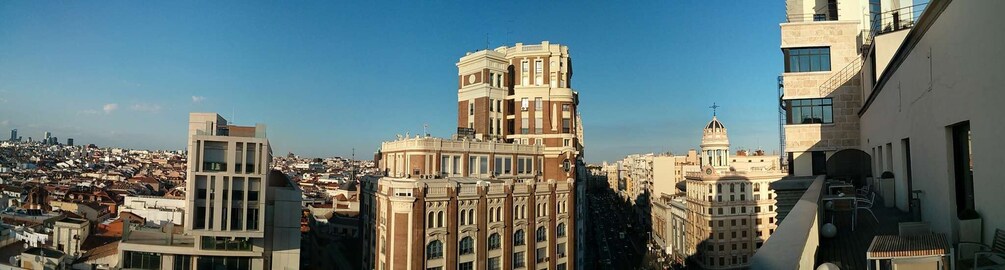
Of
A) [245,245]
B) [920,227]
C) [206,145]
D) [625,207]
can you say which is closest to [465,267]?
[245,245]

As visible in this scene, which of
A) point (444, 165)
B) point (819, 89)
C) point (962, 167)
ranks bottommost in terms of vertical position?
point (444, 165)


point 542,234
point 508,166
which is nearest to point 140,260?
point 508,166

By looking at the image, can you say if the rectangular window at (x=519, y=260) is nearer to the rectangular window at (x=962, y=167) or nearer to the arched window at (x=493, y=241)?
the arched window at (x=493, y=241)

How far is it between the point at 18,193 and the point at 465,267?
208 feet

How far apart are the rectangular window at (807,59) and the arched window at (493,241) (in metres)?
19.3

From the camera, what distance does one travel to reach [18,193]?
207 ft

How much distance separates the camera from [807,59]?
23969mm

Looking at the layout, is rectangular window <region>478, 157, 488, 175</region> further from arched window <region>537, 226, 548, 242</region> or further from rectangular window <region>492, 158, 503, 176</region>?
arched window <region>537, 226, 548, 242</region>

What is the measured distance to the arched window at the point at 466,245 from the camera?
32.2 m

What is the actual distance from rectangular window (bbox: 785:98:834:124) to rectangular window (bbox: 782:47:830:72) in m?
1.44

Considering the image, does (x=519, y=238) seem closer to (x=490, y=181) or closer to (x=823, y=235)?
(x=490, y=181)

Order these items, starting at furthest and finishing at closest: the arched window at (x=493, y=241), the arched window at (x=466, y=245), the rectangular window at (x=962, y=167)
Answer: the arched window at (x=493, y=241) < the arched window at (x=466, y=245) < the rectangular window at (x=962, y=167)

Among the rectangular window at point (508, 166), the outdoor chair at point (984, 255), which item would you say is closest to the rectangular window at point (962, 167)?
the outdoor chair at point (984, 255)

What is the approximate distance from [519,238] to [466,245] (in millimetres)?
4624
